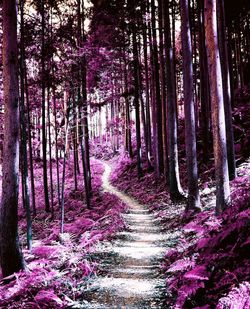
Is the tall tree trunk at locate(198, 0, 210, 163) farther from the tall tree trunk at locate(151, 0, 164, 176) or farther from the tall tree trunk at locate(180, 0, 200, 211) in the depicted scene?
the tall tree trunk at locate(180, 0, 200, 211)

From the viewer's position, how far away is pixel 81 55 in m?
15.4

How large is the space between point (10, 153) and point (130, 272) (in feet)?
10.5

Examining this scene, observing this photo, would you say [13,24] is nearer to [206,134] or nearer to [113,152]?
[206,134]

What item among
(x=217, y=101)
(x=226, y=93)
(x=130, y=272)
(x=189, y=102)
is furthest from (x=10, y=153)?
(x=226, y=93)

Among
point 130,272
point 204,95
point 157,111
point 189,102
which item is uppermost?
point 204,95

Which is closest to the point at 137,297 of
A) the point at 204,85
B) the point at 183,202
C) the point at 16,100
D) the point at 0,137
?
the point at 16,100

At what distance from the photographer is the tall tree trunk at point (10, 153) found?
6488 millimetres

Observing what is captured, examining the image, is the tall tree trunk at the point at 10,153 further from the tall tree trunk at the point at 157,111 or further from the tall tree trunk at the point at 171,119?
the tall tree trunk at the point at 157,111

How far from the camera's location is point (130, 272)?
6.71 m

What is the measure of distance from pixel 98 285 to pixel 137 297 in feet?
2.90

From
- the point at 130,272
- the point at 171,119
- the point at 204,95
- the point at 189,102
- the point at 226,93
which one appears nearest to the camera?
the point at 130,272

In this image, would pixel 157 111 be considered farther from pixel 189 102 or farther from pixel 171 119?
pixel 189 102

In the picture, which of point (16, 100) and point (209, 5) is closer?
point (16, 100)

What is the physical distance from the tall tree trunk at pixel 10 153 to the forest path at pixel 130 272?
5.62ft
